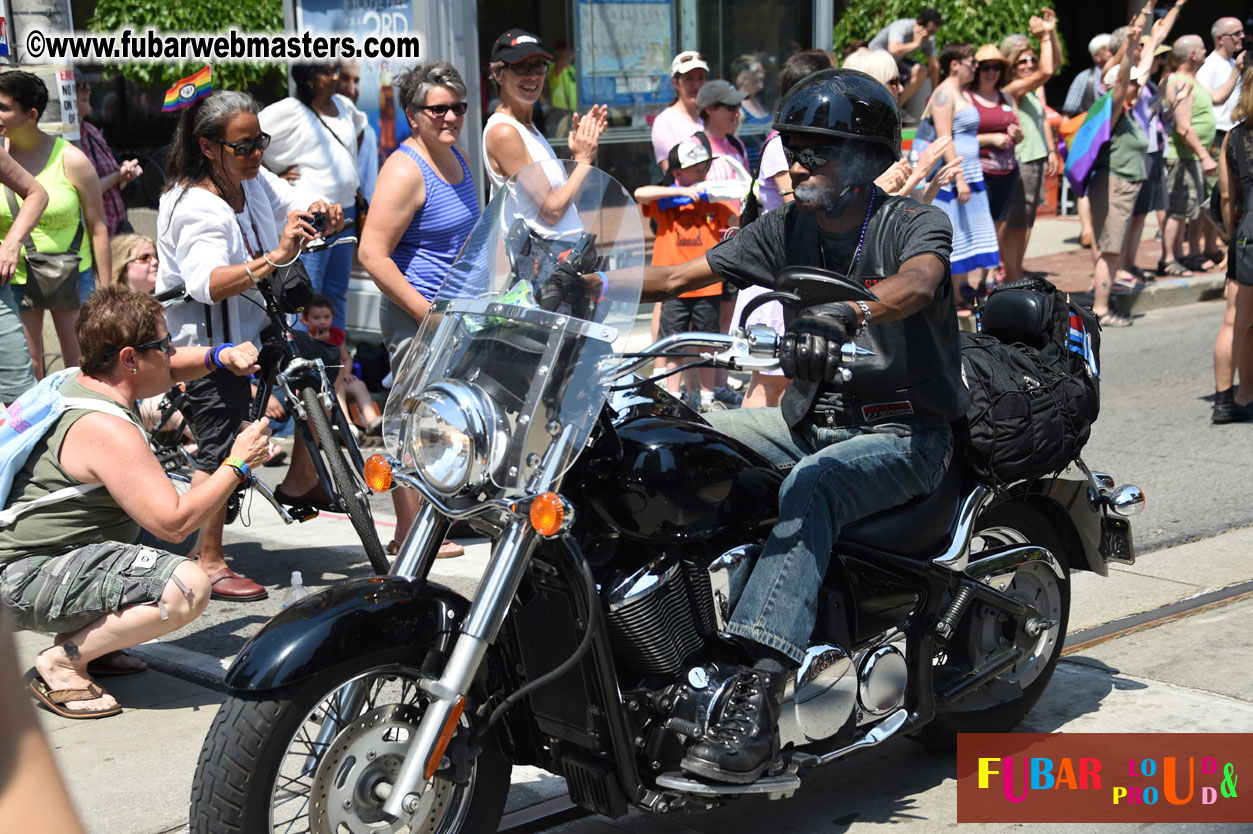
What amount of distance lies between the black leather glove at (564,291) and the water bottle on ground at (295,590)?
1.99 m

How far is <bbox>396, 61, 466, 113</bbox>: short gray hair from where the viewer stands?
5617 millimetres

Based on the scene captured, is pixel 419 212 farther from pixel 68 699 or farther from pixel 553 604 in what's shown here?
pixel 553 604

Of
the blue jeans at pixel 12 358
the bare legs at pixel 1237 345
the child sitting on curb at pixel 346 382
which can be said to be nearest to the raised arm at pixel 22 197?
the blue jeans at pixel 12 358

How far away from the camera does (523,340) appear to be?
2938mm

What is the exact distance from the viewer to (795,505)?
3287 millimetres

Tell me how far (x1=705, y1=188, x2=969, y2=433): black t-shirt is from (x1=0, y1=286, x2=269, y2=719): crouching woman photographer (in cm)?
157

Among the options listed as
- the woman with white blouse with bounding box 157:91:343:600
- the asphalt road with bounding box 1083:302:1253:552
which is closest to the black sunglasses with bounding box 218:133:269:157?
the woman with white blouse with bounding box 157:91:343:600

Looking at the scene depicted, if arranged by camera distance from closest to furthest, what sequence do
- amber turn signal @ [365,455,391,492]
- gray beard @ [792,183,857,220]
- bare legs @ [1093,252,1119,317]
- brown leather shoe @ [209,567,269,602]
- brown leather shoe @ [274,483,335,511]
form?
amber turn signal @ [365,455,391,492], gray beard @ [792,183,857,220], brown leather shoe @ [209,567,269,602], brown leather shoe @ [274,483,335,511], bare legs @ [1093,252,1119,317]

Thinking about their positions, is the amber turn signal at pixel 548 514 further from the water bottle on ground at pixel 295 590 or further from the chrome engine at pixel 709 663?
the water bottle on ground at pixel 295 590

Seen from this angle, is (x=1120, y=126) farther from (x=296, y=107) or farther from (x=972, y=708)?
(x=972, y=708)

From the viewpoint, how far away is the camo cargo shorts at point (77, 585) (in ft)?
13.3

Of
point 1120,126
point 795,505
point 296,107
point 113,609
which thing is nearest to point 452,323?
point 795,505

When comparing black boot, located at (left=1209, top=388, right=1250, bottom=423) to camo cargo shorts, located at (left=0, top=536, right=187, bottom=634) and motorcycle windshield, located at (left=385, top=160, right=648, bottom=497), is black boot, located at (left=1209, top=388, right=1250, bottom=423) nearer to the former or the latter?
motorcycle windshield, located at (left=385, top=160, right=648, bottom=497)

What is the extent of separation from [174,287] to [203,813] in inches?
114
